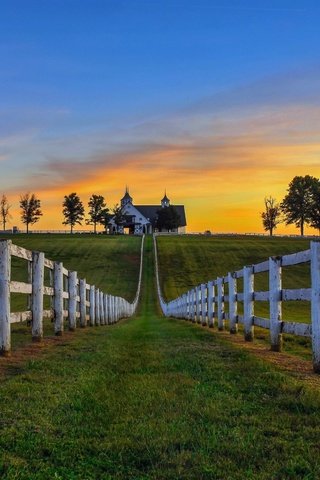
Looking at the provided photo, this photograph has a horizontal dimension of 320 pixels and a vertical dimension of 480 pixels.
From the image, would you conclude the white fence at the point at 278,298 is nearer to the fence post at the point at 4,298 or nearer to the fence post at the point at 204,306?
the fence post at the point at 204,306

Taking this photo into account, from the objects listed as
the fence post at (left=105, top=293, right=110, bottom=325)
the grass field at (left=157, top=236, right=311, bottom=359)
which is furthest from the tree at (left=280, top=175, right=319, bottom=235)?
the fence post at (left=105, top=293, right=110, bottom=325)

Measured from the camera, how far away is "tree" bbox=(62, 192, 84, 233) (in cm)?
15738

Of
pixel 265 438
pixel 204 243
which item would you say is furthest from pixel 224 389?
pixel 204 243

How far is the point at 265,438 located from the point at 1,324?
5303 millimetres

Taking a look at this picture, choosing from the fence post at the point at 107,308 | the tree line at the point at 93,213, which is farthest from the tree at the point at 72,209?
the fence post at the point at 107,308

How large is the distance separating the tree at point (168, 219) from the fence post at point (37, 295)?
137713 millimetres

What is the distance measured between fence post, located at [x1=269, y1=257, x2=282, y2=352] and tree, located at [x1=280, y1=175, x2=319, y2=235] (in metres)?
130

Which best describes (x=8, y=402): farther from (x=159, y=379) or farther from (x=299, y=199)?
(x=299, y=199)

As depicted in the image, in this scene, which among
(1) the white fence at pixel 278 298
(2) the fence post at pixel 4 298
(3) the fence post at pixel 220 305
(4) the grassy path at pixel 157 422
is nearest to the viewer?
(4) the grassy path at pixel 157 422

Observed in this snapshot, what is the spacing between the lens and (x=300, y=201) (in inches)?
5477

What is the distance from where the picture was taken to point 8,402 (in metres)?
5.55

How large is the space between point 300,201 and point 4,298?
445 ft

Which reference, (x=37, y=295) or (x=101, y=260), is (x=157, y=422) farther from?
(x=101, y=260)

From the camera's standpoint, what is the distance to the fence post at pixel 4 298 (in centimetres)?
867
